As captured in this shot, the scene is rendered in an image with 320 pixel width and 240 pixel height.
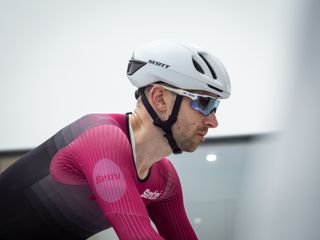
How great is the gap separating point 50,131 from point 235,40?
1007 mm

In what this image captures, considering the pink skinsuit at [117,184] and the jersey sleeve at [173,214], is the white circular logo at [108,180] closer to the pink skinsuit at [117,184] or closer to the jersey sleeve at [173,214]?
the pink skinsuit at [117,184]

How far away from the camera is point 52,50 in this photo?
8.66ft

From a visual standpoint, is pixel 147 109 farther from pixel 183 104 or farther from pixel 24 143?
pixel 24 143

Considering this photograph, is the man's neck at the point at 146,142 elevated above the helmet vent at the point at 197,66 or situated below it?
below

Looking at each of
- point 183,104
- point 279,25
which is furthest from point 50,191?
point 279,25

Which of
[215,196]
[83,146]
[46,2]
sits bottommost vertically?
[215,196]

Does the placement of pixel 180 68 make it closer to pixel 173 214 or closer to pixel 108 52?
pixel 173 214

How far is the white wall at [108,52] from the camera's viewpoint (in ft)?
7.36

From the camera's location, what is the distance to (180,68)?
1306 mm

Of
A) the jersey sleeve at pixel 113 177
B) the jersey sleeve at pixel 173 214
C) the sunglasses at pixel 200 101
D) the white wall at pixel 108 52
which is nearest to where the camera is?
the jersey sleeve at pixel 113 177

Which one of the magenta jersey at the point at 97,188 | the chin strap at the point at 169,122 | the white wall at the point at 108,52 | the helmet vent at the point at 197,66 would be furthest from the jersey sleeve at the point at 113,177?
the white wall at the point at 108,52

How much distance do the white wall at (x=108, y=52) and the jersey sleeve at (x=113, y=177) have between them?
1.05 meters

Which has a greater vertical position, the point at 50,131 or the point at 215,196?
the point at 50,131

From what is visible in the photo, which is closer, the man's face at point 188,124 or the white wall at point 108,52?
the man's face at point 188,124
